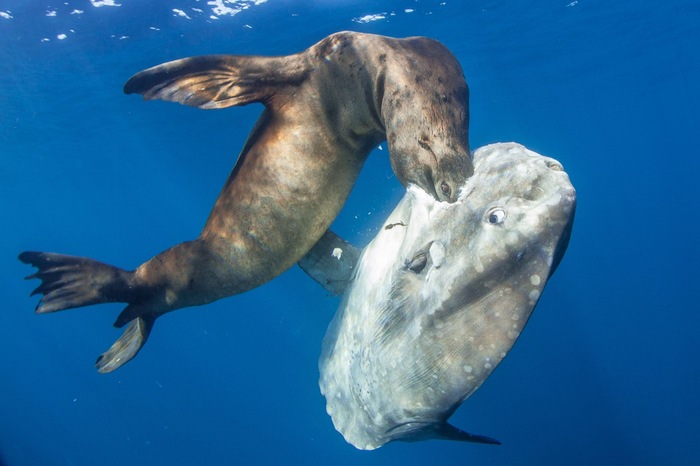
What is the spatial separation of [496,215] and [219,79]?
8.19 ft

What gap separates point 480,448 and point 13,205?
49.1 meters

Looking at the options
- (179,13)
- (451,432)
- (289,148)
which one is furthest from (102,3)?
(451,432)

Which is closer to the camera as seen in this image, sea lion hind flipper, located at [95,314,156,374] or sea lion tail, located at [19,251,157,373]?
sea lion tail, located at [19,251,157,373]

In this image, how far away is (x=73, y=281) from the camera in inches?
161

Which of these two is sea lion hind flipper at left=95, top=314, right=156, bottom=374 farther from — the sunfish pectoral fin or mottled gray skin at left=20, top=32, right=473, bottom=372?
the sunfish pectoral fin

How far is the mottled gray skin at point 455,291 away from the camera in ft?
7.42

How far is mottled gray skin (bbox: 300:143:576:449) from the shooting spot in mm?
2262

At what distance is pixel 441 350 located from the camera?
7.97ft

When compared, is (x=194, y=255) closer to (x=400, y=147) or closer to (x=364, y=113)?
(x=364, y=113)

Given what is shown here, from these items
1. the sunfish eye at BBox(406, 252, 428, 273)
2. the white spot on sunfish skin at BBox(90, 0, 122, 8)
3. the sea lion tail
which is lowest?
the sea lion tail

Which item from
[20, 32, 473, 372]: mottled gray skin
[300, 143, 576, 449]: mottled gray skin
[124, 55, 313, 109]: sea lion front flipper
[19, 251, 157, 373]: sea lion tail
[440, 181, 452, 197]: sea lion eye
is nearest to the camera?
[300, 143, 576, 449]: mottled gray skin

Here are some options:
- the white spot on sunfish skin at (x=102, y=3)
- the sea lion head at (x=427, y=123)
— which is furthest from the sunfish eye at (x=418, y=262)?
the white spot on sunfish skin at (x=102, y=3)

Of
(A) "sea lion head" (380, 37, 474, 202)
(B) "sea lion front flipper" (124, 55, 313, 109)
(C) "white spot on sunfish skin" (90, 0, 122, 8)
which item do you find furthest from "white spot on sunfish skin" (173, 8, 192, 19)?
(A) "sea lion head" (380, 37, 474, 202)

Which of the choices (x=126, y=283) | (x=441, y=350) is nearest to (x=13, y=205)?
(x=126, y=283)
